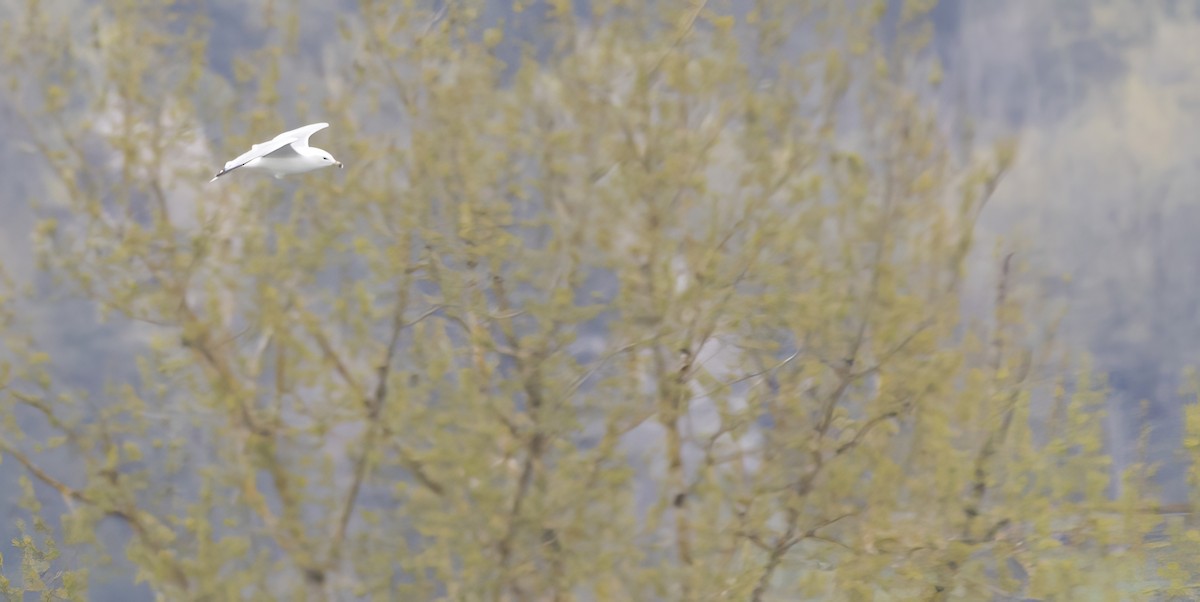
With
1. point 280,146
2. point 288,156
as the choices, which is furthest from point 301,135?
point 280,146

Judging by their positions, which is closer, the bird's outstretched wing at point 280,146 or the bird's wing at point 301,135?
the bird's outstretched wing at point 280,146

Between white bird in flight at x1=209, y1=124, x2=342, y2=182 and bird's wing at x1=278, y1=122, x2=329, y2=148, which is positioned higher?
bird's wing at x1=278, y1=122, x2=329, y2=148

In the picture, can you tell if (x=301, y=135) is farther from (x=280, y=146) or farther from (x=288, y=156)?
(x=280, y=146)

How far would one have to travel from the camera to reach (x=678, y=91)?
7.75 m

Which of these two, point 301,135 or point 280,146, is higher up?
point 301,135

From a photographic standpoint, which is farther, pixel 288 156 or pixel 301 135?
pixel 301 135

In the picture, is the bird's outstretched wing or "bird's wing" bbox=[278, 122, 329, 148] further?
"bird's wing" bbox=[278, 122, 329, 148]

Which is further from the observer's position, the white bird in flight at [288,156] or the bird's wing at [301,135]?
the bird's wing at [301,135]

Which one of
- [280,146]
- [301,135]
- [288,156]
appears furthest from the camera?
[301,135]

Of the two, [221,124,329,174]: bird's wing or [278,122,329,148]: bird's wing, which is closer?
[221,124,329,174]: bird's wing

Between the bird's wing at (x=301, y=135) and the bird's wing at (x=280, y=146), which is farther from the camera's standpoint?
the bird's wing at (x=301, y=135)

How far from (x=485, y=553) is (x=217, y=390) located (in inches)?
82.7

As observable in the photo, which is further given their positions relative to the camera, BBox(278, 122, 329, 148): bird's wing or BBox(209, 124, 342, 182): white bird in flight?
BBox(278, 122, 329, 148): bird's wing

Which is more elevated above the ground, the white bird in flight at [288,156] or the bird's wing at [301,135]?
the bird's wing at [301,135]
